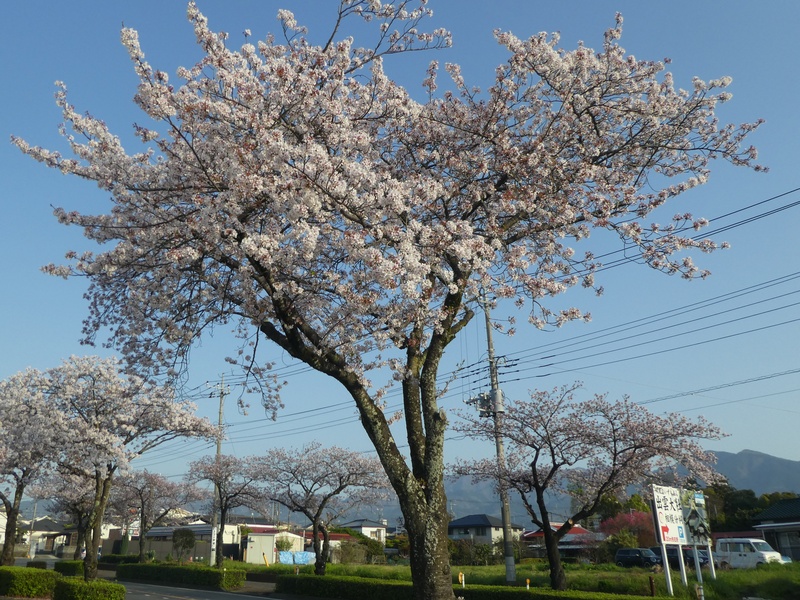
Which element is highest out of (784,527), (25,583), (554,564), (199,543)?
(784,527)

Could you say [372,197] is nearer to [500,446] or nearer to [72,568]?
[500,446]

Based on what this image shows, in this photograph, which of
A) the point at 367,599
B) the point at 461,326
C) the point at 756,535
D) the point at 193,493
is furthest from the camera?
the point at 193,493

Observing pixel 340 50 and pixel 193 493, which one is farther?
pixel 193 493

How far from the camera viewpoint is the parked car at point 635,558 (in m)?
37.0

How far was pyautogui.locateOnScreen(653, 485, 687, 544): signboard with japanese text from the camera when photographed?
16834mm

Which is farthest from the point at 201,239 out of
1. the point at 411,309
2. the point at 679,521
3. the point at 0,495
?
the point at 0,495

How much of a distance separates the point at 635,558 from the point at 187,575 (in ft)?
87.1

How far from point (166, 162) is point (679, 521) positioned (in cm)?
1648

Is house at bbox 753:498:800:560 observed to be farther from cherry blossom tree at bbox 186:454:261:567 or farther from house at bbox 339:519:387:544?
house at bbox 339:519:387:544

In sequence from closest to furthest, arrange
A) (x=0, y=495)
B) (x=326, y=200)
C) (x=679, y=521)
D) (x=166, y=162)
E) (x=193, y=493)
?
(x=326, y=200)
(x=166, y=162)
(x=679, y=521)
(x=0, y=495)
(x=193, y=493)

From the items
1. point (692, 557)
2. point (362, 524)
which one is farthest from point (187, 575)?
point (362, 524)

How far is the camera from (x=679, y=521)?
57.3 ft

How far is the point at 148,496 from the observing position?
47.4 m

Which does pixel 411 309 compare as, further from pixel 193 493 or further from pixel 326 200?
pixel 193 493
